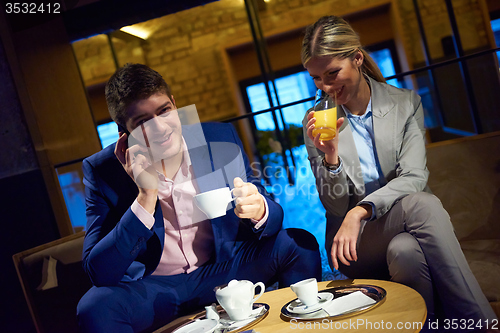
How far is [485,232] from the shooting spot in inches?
67.6

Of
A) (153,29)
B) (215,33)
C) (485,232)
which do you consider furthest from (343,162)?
(153,29)

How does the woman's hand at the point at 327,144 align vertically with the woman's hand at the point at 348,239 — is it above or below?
above

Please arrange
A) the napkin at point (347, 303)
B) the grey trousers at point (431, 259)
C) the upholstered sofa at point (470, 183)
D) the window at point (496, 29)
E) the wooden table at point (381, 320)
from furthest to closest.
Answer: the window at point (496, 29), the upholstered sofa at point (470, 183), the grey trousers at point (431, 259), the napkin at point (347, 303), the wooden table at point (381, 320)

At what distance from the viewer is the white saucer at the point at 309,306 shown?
1.02 metres

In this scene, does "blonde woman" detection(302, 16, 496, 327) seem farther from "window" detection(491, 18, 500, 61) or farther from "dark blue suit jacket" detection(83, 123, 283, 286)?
"window" detection(491, 18, 500, 61)

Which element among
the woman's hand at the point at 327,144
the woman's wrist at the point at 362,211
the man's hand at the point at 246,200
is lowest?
the woman's wrist at the point at 362,211

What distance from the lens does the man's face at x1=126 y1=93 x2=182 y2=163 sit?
1671mm

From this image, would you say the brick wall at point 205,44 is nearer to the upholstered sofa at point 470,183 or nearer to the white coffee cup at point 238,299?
the upholstered sofa at point 470,183

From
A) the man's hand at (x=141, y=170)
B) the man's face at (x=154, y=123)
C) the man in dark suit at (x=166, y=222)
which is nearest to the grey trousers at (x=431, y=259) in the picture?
the man in dark suit at (x=166, y=222)

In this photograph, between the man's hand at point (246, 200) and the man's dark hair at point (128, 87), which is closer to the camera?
the man's hand at point (246, 200)

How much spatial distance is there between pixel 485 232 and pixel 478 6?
1.22 meters

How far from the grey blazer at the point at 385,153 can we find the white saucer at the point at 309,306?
54 cm

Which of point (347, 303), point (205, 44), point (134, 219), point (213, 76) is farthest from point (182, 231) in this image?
point (205, 44)

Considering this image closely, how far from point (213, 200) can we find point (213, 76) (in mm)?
1632
